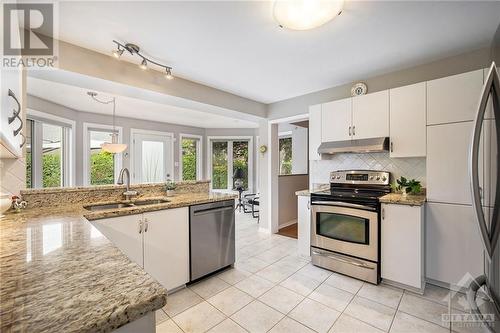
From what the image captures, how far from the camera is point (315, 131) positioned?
3133mm

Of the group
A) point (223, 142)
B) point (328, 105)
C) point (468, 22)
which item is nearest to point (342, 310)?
point (328, 105)

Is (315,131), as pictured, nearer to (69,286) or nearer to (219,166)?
(69,286)

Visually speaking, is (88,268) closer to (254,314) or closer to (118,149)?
(254,314)

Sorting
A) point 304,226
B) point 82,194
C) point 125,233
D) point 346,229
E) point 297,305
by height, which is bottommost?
point 297,305

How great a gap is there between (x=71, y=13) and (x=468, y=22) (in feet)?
10.3

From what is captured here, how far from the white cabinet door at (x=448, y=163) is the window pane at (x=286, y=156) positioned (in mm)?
3770

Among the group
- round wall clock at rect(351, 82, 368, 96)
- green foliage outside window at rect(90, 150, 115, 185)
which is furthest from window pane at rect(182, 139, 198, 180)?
round wall clock at rect(351, 82, 368, 96)

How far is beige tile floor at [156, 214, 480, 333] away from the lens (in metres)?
1.71

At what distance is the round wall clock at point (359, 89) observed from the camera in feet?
9.39

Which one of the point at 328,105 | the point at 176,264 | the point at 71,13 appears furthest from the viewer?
the point at 328,105

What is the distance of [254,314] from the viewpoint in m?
1.86

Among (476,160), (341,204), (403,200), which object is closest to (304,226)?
(341,204)

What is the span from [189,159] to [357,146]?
486 centimetres

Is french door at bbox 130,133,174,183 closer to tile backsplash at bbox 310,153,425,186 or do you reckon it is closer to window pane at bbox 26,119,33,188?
window pane at bbox 26,119,33,188
